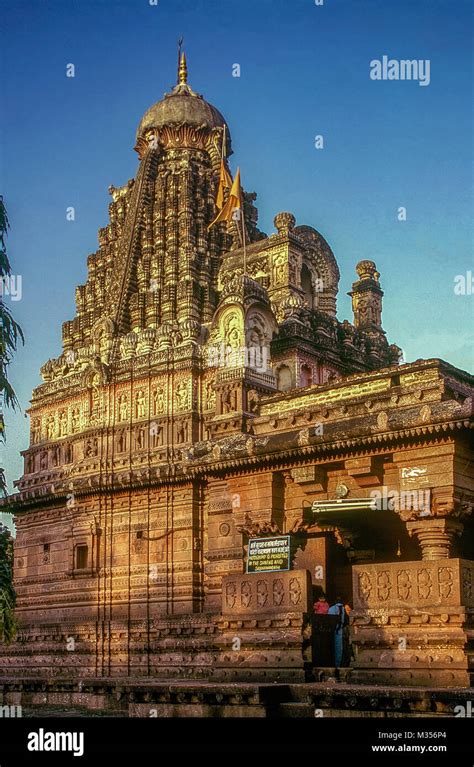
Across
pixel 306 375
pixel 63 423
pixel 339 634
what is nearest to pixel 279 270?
pixel 306 375

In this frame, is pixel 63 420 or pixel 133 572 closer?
pixel 133 572

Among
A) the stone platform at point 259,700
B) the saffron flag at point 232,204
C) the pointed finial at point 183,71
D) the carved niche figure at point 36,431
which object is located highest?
the pointed finial at point 183,71

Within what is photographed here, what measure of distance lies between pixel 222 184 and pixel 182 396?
964cm

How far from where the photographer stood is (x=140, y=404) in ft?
122

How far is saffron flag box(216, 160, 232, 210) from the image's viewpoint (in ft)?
130

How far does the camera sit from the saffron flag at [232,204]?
37.0 metres

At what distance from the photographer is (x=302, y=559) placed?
861 inches

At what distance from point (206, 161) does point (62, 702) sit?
91.3 ft

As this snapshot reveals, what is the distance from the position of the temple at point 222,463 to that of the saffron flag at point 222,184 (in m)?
0.99

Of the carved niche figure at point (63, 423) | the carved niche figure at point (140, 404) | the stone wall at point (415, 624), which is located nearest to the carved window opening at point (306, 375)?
the carved niche figure at point (140, 404)

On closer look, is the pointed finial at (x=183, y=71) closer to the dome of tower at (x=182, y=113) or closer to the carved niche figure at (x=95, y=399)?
the dome of tower at (x=182, y=113)

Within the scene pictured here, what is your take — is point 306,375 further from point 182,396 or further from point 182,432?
point 182,432
